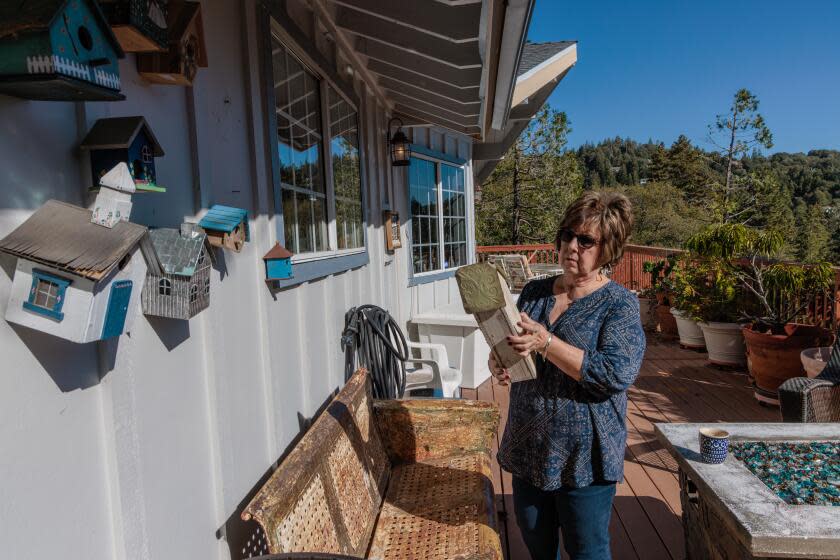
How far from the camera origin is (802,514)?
1.38m

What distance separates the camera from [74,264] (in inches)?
28.4

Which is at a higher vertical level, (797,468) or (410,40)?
(410,40)

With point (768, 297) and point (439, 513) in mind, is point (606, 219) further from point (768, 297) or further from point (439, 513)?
point (768, 297)

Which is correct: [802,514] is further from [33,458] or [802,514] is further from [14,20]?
[14,20]

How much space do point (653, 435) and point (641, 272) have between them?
279 inches

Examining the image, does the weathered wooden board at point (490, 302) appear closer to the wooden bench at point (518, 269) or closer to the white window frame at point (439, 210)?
the white window frame at point (439, 210)

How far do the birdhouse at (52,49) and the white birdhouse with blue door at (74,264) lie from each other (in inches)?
5.9

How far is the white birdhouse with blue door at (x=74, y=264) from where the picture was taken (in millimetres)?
710

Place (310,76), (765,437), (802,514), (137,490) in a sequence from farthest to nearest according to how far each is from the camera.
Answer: (310,76), (765,437), (802,514), (137,490)

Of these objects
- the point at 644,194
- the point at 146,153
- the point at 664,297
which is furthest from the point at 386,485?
the point at 644,194

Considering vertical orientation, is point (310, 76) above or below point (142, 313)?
above

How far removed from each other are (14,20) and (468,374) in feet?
13.8

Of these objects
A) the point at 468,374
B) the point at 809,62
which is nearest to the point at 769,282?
the point at 468,374

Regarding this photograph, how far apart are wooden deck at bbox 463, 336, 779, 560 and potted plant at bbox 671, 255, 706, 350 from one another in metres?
0.17
